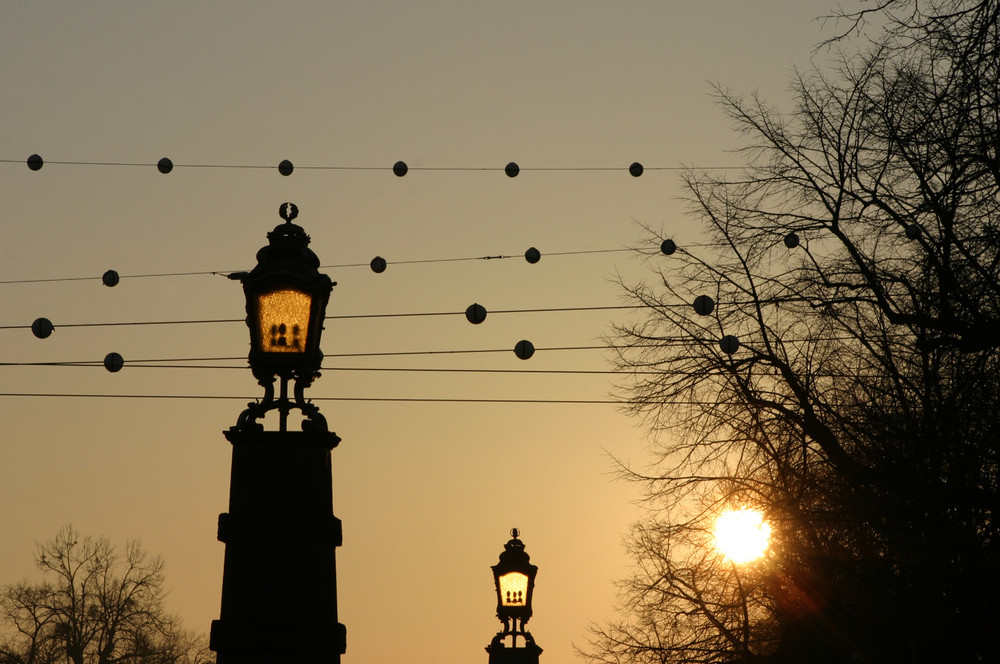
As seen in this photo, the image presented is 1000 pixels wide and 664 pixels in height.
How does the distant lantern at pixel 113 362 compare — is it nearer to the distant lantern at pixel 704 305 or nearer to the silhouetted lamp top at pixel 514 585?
the distant lantern at pixel 704 305

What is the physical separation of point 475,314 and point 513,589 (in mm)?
6276

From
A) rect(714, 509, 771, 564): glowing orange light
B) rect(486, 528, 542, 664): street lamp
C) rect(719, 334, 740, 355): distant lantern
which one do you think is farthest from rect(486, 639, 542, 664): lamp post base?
rect(719, 334, 740, 355): distant lantern

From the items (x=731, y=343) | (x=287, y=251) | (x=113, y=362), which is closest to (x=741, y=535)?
(x=731, y=343)

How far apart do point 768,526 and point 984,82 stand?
21.7 feet

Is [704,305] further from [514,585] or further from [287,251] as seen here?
[287,251]

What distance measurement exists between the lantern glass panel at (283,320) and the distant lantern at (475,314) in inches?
225

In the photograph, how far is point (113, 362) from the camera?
12.0 meters

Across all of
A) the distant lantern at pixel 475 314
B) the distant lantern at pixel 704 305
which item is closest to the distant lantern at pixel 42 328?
the distant lantern at pixel 475 314

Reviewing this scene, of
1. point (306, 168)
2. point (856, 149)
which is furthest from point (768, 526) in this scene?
point (306, 168)

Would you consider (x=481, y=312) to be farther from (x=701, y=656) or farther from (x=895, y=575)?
(x=701, y=656)

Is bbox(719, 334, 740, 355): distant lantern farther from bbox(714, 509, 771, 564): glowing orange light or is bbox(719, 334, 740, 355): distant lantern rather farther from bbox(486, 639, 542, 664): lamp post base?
bbox(486, 639, 542, 664): lamp post base

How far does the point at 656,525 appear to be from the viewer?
16062 millimetres

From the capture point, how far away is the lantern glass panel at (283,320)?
6.50 m

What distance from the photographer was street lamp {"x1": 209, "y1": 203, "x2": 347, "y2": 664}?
6.06 m
